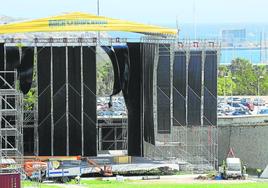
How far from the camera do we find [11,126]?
142 feet

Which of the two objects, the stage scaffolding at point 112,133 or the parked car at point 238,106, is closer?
the stage scaffolding at point 112,133

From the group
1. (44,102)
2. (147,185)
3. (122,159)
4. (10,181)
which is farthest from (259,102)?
(10,181)

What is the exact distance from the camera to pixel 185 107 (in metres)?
48.6

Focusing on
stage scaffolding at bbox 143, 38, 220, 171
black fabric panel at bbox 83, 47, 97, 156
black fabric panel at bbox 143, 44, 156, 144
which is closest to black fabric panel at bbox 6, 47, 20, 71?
black fabric panel at bbox 83, 47, 97, 156

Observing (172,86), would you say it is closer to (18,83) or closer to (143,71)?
(143,71)

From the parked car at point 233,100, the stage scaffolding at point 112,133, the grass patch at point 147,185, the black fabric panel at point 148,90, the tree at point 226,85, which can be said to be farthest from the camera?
the tree at point 226,85

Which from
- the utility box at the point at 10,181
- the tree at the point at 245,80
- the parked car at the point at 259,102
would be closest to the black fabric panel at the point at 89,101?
the utility box at the point at 10,181

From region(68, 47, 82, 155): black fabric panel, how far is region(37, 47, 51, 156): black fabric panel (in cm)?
114

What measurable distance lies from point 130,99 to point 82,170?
23.0 ft

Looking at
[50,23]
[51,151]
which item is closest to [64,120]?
[51,151]

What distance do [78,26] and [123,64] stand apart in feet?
14.3

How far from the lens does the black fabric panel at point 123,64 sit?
50.4 m

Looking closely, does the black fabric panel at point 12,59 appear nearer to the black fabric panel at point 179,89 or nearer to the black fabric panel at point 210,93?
the black fabric panel at point 179,89

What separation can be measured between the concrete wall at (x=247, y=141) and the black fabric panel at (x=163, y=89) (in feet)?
21.2
